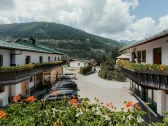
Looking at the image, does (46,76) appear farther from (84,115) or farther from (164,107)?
(84,115)

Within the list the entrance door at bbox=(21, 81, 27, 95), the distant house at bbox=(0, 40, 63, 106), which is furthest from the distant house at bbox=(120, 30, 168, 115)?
the entrance door at bbox=(21, 81, 27, 95)

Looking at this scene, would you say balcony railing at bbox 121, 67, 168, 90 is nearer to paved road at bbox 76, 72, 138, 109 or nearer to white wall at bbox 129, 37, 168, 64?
white wall at bbox 129, 37, 168, 64

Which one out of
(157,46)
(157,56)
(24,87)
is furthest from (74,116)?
(24,87)

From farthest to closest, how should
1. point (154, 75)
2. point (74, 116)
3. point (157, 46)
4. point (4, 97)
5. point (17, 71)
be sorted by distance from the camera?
1. point (4, 97)
2. point (17, 71)
3. point (157, 46)
4. point (154, 75)
5. point (74, 116)

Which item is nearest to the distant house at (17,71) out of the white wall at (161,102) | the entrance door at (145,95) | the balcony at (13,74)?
the balcony at (13,74)

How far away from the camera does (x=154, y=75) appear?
1466cm

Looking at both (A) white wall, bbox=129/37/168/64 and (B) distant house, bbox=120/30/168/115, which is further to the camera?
(A) white wall, bbox=129/37/168/64

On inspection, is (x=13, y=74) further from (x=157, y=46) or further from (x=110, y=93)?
(x=110, y=93)

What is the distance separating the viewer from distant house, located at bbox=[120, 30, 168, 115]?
14.1 metres

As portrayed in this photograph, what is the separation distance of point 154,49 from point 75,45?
171m

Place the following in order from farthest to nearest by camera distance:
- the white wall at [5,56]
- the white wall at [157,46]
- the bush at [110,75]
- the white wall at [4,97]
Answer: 1. the bush at [110,75]
2. the white wall at [4,97]
3. the white wall at [5,56]
4. the white wall at [157,46]

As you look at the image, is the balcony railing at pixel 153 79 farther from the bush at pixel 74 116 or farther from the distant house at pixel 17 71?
the distant house at pixel 17 71

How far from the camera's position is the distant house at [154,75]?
14137 mm

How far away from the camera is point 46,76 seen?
42469mm
